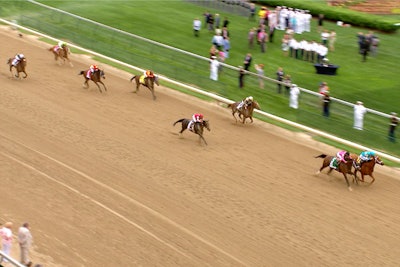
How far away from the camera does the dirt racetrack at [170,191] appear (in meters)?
15.0

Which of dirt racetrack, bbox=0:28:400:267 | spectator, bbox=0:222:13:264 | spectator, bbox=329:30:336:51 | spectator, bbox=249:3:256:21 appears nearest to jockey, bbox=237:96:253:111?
dirt racetrack, bbox=0:28:400:267

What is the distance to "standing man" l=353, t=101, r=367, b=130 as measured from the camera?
20.6 m

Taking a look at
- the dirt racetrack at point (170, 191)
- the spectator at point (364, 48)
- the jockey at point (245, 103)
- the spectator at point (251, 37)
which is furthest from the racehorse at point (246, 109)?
the spectator at point (364, 48)

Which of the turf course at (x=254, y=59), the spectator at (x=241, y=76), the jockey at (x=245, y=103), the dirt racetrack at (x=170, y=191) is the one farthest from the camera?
the spectator at (x=241, y=76)

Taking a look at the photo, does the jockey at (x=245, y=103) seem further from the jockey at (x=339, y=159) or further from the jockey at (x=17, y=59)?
the jockey at (x=17, y=59)

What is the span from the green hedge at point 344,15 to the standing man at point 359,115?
14.6 m

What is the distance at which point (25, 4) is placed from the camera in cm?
3188

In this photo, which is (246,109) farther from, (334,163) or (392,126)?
(334,163)

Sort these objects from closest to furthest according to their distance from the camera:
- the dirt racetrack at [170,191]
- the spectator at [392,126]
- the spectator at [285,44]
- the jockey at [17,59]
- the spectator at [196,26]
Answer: the dirt racetrack at [170,191]
the spectator at [392,126]
the jockey at [17,59]
the spectator at [285,44]
the spectator at [196,26]

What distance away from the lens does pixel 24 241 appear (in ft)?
44.4

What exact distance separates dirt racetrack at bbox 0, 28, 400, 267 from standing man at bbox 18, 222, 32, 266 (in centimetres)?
54

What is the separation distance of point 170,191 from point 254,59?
1317cm

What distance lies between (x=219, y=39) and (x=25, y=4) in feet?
27.7

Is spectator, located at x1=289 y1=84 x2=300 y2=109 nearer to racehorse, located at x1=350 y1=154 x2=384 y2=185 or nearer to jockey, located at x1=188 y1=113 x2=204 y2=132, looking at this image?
jockey, located at x1=188 y1=113 x2=204 y2=132
